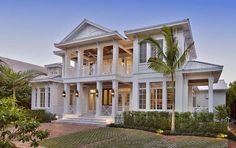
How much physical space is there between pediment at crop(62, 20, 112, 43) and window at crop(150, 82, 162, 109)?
605 centimetres

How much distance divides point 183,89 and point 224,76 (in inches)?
862

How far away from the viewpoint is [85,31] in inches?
753

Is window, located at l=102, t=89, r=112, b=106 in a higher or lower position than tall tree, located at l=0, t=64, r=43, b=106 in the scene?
lower

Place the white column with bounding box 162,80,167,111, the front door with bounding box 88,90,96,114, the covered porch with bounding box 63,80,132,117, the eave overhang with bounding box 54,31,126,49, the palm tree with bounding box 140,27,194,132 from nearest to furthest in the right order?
the palm tree with bounding box 140,27,194,132, the white column with bounding box 162,80,167,111, the eave overhang with bounding box 54,31,126,49, the covered porch with bounding box 63,80,132,117, the front door with bounding box 88,90,96,114

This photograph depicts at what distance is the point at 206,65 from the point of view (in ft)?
46.8

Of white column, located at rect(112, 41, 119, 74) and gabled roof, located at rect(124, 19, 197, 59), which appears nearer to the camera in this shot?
gabled roof, located at rect(124, 19, 197, 59)

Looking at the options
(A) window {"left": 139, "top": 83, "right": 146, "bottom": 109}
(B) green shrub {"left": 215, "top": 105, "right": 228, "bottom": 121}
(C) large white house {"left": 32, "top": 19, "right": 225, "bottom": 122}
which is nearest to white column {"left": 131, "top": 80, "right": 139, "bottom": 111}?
(C) large white house {"left": 32, "top": 19, "right": 225, "bottom": 122}

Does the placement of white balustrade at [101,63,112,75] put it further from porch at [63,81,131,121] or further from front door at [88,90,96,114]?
front door at [88,90,96,114]

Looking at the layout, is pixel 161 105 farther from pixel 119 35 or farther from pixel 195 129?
pixel 119 35

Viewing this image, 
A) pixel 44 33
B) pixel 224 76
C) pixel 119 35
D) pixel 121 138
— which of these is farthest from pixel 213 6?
pixel 224 76

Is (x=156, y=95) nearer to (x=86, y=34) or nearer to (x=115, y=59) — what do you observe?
(x=115, y=59)

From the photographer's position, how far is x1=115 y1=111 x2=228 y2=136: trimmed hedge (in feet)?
41.3

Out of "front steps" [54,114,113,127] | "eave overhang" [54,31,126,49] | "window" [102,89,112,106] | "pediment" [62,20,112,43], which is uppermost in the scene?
"pediment" [62,20,112,43]

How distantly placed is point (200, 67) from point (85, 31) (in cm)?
1011
